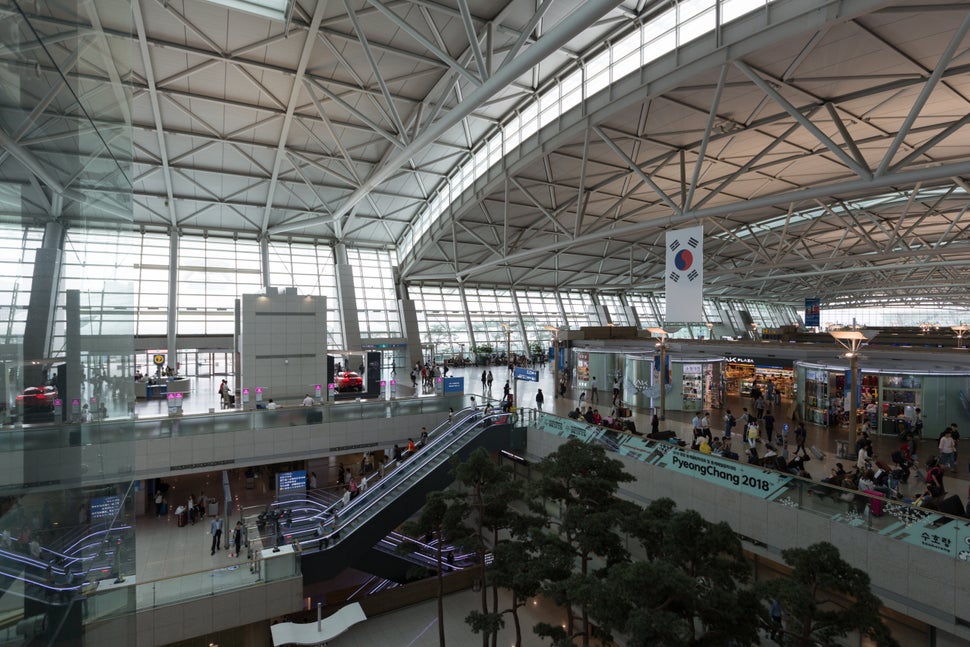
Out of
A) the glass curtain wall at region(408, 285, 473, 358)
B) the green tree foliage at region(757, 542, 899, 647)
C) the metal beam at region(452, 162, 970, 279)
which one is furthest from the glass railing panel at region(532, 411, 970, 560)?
the glass curtain wall at region(408, 285, 473, 358)

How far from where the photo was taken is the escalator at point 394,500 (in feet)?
48.8

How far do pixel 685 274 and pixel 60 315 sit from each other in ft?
54.0

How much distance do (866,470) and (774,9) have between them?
12053mm

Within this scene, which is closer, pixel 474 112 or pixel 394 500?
pixel 394 500

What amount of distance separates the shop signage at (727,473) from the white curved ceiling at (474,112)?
32.4 feet

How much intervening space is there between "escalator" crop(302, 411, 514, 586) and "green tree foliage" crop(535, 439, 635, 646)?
4.64m

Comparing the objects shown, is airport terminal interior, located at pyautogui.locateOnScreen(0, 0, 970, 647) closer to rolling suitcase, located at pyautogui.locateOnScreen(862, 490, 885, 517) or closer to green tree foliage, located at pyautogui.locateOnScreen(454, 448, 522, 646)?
rolling suitcase, located at pyautogui.locateOnScreen(862, 490, 885, 517)

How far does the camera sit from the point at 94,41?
2846mm

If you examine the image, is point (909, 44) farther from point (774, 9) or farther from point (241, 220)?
point (241, 220)

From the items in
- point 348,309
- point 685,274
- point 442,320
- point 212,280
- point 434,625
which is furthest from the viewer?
point 442,320

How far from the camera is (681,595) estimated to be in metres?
6.74

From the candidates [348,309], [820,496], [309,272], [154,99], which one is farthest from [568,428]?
[309,272]

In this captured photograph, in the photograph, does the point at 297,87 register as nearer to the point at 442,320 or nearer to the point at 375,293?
the point at 375,293

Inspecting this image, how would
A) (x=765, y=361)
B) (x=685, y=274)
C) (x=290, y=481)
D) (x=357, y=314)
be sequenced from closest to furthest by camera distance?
(x=685, y=274) < (x=290, y=481) < (x=765, y=361) < (x=357, y=314)
